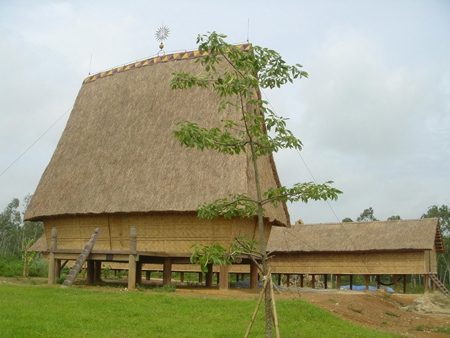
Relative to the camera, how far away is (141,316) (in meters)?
9.66

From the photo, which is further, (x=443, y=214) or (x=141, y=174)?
(x=443, y=214)

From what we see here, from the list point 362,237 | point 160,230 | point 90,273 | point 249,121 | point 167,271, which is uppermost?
point 249,121

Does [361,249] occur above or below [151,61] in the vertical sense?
below

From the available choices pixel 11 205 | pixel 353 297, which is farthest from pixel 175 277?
pixel 11 205

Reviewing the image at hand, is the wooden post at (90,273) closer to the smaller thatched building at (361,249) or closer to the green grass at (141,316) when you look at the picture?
the green grass at (141,316)

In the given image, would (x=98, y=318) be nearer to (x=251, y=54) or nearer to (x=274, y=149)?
(x=274, y=149)

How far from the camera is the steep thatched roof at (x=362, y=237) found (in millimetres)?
23442

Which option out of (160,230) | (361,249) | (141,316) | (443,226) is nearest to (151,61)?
(160,230)

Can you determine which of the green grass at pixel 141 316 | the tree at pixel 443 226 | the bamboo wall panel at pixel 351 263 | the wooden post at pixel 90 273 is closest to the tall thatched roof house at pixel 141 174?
the wooden post at pixel 90 273

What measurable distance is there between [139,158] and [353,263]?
13.4m

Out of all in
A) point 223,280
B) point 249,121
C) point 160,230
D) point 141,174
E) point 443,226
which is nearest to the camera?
point 249,121

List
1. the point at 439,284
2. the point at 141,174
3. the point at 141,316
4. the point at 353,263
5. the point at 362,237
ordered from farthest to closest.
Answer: the point at 362,237 < the point at 353,263 < the point at 439,284 < the point at 141,174 < the point at 141,316

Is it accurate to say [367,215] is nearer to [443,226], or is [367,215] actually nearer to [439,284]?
[443,226]

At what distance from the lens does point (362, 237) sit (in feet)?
81.4
